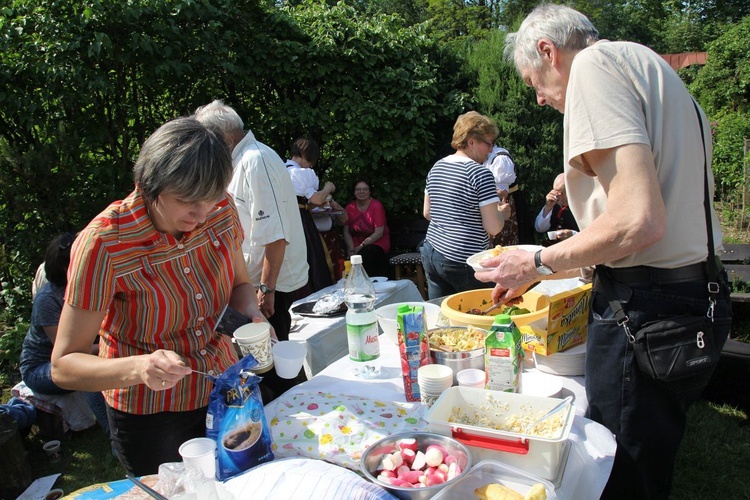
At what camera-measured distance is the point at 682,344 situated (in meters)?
1.47

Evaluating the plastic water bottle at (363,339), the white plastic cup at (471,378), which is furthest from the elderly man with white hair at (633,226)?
the plastic water bottle at (363,339)

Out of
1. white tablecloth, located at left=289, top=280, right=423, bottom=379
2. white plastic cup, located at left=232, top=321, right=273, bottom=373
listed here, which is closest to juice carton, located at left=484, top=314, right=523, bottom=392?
white plastic cup, located at left=232, top=321, right=273, bottom=373

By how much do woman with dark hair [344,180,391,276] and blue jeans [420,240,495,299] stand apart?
82.5 inches

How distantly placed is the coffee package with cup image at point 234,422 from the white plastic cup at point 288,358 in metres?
0.28

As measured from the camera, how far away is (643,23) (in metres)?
33.5

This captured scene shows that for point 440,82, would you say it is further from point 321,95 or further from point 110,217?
point 110,217

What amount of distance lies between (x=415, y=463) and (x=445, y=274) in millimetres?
2240

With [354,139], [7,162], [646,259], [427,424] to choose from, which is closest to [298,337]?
[427,424]

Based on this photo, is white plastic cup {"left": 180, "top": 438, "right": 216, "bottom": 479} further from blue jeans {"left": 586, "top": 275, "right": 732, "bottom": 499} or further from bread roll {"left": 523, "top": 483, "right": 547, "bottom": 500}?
blue jeans {"left": 586, "top": 275, "right": 732, "bottom": 499}

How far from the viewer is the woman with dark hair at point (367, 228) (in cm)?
582

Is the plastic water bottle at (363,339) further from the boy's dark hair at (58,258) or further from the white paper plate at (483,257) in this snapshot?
the boy's dark hair at (58,258)

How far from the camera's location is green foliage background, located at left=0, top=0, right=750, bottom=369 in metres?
4.24

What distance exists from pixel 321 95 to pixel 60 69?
2.63m

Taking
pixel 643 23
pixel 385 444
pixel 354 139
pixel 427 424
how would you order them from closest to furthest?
pixel 385 444 < pixel 427 424 < pixel 354 139 < pixel 643 23
